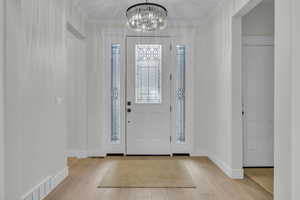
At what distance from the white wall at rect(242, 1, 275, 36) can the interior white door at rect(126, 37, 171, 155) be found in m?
1.52

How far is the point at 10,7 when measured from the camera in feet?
5.69

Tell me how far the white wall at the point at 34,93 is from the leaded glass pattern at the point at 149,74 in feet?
5.64

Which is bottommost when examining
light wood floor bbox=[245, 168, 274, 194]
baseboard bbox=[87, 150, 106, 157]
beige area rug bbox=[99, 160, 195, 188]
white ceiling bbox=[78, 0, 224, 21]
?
light wood floor bbox=[245, 168, 274, 194]

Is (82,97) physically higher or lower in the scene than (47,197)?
higher

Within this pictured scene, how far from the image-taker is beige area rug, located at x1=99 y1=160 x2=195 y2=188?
3006mm

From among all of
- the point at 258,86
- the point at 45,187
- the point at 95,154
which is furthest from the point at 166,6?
the point at 45,187

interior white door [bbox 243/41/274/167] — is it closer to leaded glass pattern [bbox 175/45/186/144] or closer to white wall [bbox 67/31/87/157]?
leaded glass pattern [bbox 175/45/186/144]

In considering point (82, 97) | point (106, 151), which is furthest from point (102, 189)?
point (82, 97)

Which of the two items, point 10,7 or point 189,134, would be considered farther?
point 189,134

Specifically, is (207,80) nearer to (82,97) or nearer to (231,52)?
(231,52)

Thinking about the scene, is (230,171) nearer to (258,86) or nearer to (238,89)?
(238,89)

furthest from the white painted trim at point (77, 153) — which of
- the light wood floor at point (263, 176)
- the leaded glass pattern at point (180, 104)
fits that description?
the light wood floor at point (263, 176)

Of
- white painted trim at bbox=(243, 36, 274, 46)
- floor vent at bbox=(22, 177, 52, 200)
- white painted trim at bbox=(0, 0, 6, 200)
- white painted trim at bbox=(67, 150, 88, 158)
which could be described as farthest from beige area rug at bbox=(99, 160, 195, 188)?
white painted trim at bbox=(243, 36, 274, 46)

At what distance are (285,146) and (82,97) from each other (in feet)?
11.6
